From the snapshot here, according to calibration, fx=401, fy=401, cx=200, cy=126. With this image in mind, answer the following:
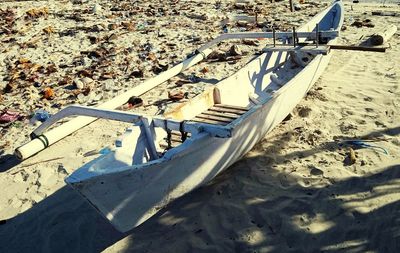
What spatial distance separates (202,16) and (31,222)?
31.7ft

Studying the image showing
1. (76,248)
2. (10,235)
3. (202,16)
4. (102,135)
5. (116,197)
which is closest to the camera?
(116,197)

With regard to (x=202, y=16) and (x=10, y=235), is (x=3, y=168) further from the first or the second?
(x=202, y=16)

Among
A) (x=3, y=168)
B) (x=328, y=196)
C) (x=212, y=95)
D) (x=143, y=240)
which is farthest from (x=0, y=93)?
(x=328, y=196)

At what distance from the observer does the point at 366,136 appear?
570 cm

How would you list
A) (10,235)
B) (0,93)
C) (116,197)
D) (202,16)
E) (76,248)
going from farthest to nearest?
(202,16) < (0,93) < (10,235) < (76,248) < (116,197)

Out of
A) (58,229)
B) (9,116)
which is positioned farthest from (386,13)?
(58,229)

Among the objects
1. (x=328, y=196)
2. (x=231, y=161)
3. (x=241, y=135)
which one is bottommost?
(x=328, y=196)

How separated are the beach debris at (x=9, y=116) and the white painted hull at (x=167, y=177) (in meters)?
4.11

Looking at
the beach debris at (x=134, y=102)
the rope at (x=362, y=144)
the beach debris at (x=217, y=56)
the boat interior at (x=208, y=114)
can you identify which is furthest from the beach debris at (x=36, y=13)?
the rope at (x=362, y=144)

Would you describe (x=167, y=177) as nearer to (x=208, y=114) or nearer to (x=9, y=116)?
(x=208, y=114)

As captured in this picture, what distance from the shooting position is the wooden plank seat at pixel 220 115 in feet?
17.2

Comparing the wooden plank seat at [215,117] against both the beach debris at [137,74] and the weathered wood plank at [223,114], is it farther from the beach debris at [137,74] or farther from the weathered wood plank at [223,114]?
the beach debris at [137,74]

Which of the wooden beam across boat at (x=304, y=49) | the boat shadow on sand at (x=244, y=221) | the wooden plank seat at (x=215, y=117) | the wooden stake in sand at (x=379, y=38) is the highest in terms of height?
the wooden beam across boat at (x=304, y=49)

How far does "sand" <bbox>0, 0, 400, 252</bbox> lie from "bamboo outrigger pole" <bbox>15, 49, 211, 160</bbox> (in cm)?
15
